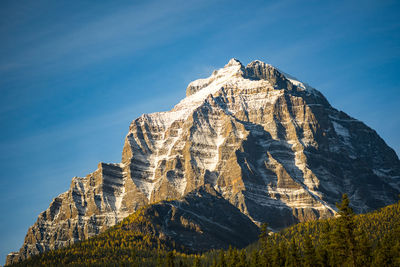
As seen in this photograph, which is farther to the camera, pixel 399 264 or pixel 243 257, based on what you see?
pixel 243 257

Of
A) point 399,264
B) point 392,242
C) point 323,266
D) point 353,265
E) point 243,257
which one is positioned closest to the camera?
point 353,265

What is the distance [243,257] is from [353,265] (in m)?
63.0

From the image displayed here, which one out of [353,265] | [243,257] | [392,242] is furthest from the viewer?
[243,257]

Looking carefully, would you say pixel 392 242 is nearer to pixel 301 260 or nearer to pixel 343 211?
pixel 301 260

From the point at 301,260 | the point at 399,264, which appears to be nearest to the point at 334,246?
the point at 399,264

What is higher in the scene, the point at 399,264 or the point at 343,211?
the point at 343,211

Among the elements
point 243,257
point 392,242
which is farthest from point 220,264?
point 392,242

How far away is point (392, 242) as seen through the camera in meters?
181

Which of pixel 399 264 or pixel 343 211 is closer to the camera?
pixel 343 211

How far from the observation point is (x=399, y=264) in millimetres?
153125

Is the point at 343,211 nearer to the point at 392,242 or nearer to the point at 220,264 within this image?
the point at 392,242

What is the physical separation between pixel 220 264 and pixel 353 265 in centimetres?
6940

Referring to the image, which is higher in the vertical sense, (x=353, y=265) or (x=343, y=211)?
(x=343, y=211)

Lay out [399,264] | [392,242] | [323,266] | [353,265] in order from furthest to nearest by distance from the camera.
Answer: [392,242], [323,266], [399,264], [353,265]
